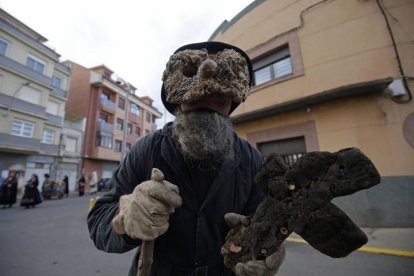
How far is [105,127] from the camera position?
2691 cm

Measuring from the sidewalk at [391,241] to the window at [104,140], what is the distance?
84.1 feet

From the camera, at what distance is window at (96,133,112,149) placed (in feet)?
85.1

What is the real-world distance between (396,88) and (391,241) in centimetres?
352

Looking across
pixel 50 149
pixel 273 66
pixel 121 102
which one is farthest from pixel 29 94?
pixel 273 66

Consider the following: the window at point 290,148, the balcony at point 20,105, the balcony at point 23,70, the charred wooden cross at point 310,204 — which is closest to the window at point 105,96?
the balcony at point 23,70

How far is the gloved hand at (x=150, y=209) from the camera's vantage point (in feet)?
3.41

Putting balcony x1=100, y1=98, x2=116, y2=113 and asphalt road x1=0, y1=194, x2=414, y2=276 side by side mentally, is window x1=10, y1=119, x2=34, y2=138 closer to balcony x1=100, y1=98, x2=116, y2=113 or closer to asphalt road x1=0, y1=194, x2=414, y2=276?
balcony x1=100, y1=98, x2=116, y2=113

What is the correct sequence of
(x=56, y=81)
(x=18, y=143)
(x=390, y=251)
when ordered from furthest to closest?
(x=56, y=81), (x=18, y=143), (x=390, y=251)

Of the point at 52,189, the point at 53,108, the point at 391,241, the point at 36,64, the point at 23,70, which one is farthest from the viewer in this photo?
the point at 53,108

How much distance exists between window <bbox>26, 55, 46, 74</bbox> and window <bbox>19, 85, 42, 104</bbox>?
2.04 m

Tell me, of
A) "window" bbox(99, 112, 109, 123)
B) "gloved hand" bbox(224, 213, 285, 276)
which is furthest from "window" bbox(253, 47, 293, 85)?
"window" bbox(99, 112, 109, 123)

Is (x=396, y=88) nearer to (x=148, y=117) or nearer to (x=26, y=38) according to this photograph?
(x=26, y=38)

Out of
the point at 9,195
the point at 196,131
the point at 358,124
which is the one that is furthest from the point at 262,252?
the point at 9,195

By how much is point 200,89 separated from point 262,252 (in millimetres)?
991
